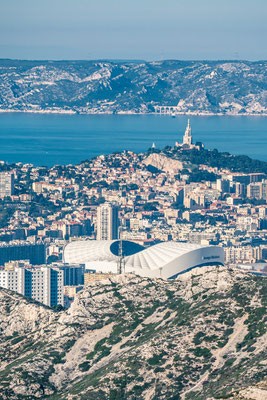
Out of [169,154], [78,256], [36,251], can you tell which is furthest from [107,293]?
[169,154]

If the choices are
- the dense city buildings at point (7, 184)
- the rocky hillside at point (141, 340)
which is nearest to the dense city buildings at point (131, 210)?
the dense city buildings at point (7, 184)

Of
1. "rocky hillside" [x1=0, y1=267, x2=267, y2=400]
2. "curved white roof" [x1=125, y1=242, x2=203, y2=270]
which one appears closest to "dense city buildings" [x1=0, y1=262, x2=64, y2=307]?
"curved white roof" [x1=125, y1=242, x2=203, y2=270]

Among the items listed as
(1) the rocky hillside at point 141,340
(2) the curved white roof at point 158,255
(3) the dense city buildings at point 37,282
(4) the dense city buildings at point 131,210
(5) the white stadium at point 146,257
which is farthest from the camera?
(4) the dense city buildings at point 131,210

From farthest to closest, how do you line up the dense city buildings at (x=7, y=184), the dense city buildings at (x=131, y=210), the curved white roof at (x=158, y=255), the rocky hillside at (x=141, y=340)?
the dense city buildings at (x=7, y=184), the dense city buildings at (x=131, y=210), the curved white roof at (x=158, y=255), the rocky hillside at (x=141, y=340)

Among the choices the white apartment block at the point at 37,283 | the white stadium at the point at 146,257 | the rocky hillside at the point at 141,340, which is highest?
the rocky hillside at the point at 141,340

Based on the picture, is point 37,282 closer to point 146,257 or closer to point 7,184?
point 146,257

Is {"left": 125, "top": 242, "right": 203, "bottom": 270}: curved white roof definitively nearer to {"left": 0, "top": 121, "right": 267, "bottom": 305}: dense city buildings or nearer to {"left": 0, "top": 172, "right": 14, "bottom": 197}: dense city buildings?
{"left": 0, "top": 121, "right": 267, "bottom": 305}: dense city buildings

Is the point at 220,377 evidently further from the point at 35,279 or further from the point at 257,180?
the point at 257,180

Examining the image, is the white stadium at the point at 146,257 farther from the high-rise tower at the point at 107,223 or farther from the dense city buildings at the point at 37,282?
the high-rise tower at the point at 107,223
